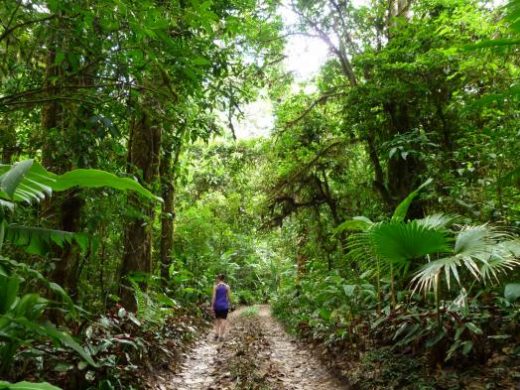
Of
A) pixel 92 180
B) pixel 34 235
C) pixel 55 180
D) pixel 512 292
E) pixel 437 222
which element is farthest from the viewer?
pixel 437 222

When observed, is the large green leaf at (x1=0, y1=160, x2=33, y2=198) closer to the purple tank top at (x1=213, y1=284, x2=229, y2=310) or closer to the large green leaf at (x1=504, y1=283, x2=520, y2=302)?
the large green leaf at (x1=504, y1=283, x2=520, y2=302)

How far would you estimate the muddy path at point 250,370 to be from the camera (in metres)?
5.62

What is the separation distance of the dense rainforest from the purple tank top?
2.89 feet

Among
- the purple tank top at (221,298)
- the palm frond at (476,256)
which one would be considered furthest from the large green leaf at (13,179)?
the purple tank top at (221,298)

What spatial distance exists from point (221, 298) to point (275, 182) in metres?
4.05

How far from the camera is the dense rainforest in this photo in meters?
3.67

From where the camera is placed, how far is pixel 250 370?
19.4 feet

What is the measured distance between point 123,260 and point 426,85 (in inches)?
242

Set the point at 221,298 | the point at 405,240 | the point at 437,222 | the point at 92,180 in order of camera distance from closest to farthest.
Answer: the point at 92,180 → the point at 405,240 → the point at 437,222 → the point at 221,298

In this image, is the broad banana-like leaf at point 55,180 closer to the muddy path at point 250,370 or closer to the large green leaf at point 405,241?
the large green leaf at point 405,241

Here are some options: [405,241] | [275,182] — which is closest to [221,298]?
[275,182]

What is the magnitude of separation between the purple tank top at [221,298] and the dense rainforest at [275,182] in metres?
0.88

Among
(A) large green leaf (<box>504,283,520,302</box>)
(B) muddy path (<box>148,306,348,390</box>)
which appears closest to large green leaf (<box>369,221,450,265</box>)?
(A) large green leaf (<box>504,283,520,302</box>)

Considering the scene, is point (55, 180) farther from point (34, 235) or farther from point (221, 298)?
point (221, 298)
